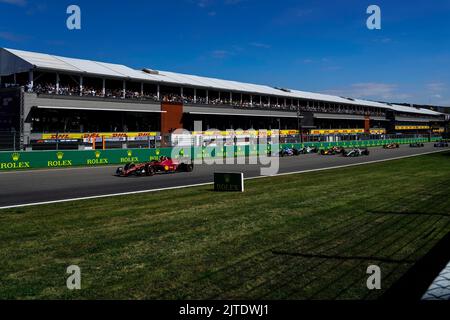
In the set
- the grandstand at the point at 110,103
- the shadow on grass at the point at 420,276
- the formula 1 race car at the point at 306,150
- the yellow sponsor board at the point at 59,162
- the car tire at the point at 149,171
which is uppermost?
the grandstand at the point at 110,103

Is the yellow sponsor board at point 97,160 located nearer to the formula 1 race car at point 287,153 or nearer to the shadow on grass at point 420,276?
the formula 1 race car at point 287,153

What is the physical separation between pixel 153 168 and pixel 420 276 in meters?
18.5

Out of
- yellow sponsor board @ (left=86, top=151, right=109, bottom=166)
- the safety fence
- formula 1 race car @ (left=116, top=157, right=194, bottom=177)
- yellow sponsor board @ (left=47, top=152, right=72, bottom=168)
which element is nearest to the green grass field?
formula 1 race car @ (left=116, top=157, right=194, bottom=177)

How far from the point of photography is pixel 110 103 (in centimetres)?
4234

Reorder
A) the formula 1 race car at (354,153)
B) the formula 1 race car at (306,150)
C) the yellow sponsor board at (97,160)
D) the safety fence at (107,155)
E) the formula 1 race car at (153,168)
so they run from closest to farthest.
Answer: the formula 1 race car at (153,168), the safety fence at (107,155), the yellow sponsor board at (97,160), the formula 1 race car at (354,153), the formula 1 race car at (306,150)

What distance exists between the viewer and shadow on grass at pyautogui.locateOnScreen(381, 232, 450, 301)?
494 cm

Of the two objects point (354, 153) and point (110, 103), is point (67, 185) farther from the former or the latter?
point (354, 153)

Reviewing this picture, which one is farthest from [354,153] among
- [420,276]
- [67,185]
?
[420,276]

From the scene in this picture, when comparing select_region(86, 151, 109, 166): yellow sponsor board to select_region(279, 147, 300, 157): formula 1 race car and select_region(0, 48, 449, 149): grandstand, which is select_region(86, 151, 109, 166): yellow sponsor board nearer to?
select_region(0, 48, 449, 149): grandstand

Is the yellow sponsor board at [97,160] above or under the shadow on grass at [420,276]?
above

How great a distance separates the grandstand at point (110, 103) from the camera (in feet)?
120

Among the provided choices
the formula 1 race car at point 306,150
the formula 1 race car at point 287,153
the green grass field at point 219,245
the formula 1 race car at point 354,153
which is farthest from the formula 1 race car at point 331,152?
the green grass field at point 219,245

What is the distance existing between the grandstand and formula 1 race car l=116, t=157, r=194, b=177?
911cm

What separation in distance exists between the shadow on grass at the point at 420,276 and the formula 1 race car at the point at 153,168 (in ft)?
55.8
